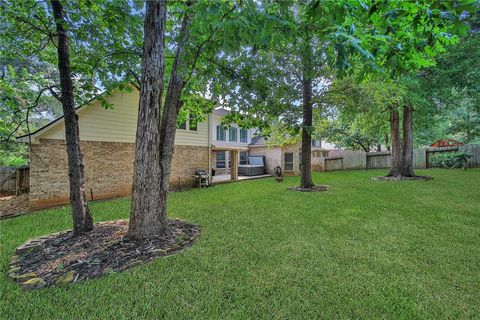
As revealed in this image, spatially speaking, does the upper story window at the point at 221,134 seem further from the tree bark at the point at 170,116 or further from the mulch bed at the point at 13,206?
the tree bark at the point at 170,116

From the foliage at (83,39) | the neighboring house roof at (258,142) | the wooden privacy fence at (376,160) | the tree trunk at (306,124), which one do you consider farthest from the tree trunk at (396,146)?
the foliage at (83,39)

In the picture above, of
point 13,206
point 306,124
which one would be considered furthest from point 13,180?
point 306,124

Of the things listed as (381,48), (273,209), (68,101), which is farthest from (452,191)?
(68,101)

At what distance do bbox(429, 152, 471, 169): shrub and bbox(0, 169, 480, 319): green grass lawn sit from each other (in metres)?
11.3

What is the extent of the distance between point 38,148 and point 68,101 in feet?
16.1

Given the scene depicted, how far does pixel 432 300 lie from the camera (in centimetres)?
224

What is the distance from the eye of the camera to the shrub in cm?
1309

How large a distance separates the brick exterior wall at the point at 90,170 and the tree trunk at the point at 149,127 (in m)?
5.94

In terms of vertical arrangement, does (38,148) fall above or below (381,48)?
below

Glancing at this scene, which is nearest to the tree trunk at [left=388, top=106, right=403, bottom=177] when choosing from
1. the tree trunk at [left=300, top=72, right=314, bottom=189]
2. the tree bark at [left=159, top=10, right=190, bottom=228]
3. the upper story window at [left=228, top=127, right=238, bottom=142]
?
the tree trunk at [left=300, top=72, right=314, bottom=189]

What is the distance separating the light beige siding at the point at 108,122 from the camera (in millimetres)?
7918

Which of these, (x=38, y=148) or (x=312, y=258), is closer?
(x=312, y=258)

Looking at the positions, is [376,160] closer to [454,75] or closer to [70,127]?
[454,75]

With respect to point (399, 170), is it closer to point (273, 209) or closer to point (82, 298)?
point (273, 209)
